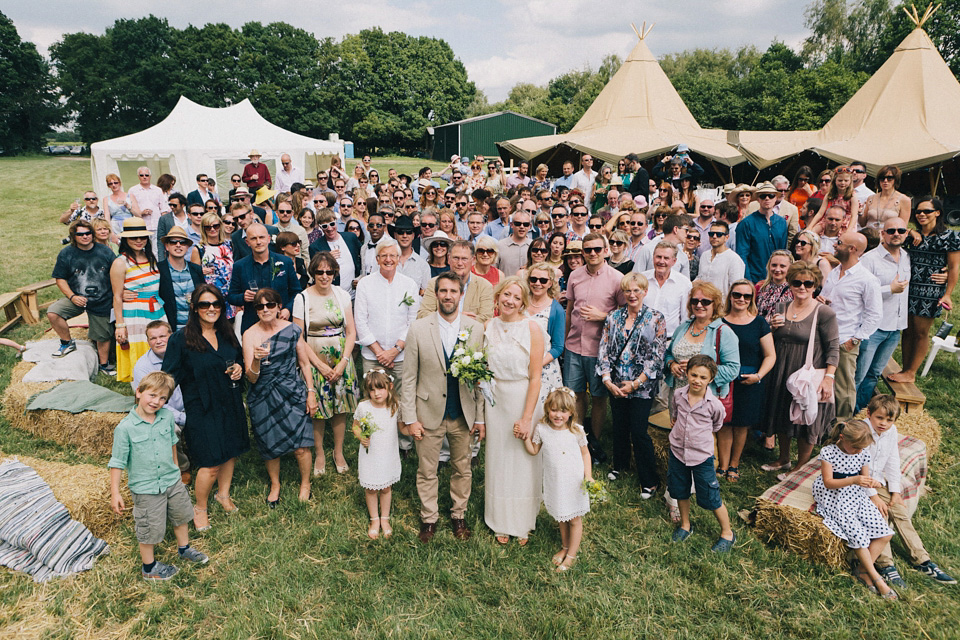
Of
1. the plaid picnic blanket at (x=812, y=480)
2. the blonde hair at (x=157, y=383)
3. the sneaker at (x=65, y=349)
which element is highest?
the blonde hair at (x=157, y=383)

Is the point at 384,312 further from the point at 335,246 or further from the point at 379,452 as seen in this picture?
the point at 335,246

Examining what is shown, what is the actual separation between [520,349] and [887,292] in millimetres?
4507

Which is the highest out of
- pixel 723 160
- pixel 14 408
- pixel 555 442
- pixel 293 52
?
pixel 293 52

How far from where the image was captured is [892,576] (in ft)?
13.0

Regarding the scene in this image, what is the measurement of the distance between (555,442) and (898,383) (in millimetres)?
5182

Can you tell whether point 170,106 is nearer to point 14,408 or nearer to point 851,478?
point 14,408

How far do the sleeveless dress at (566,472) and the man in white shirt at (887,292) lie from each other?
382 centimetres

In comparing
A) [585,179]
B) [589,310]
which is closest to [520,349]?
[589,310]

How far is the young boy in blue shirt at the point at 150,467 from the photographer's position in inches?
150

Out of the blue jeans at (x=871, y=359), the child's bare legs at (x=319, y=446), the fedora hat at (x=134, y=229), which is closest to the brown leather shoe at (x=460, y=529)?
the child's bare legs at (x=319, y=446)

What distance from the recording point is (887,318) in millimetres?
5887

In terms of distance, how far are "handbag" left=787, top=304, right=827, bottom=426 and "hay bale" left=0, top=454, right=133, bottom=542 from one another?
5943 millimetres

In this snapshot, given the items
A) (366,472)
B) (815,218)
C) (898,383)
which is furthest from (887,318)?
(366,472)

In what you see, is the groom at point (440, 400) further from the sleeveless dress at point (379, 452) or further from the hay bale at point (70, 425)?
the hay bale at point (70, 425)
